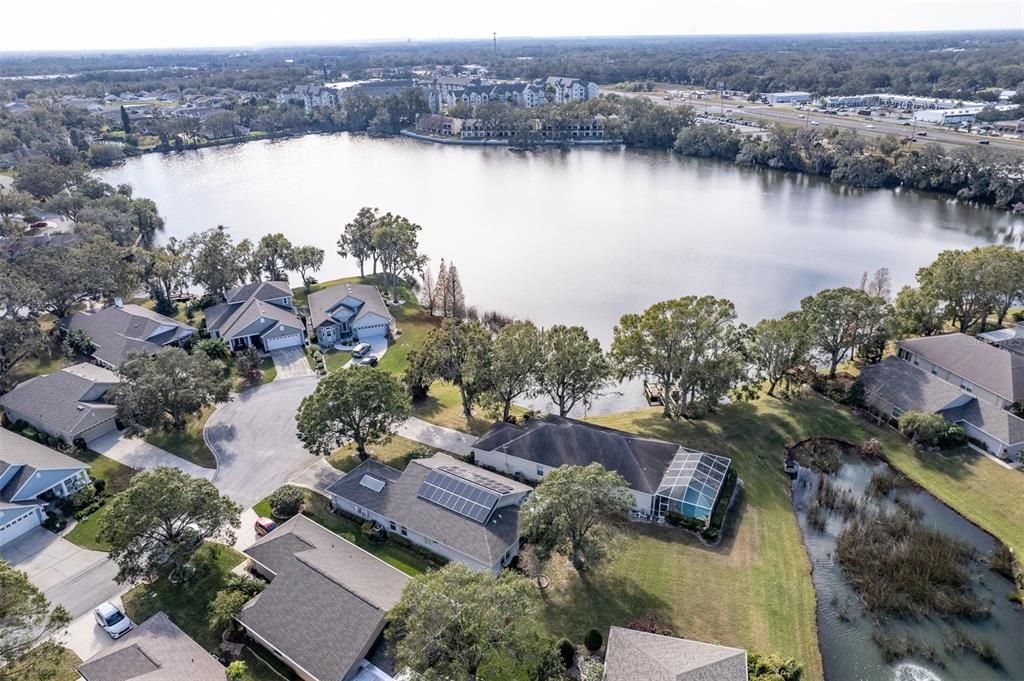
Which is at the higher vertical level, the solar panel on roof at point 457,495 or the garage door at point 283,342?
the solar panel on roof at point 457,495

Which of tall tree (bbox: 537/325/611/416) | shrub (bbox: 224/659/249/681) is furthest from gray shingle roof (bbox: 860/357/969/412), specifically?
shrub (bbox: 224/659/249/681)

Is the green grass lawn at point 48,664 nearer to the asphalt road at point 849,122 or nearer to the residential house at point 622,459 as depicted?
the residential house at point 622,459

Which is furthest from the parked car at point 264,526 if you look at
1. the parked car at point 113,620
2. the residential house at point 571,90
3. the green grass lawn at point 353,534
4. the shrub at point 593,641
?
the residential house at point 571,90

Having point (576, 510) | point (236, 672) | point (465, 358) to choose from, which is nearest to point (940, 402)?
point (576, 510)

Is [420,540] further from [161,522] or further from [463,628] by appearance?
[161,522]

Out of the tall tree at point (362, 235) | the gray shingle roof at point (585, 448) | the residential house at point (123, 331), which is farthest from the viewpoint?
the tall tree at point (362, 235)

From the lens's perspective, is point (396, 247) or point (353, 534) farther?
Result: point (396, 247)
